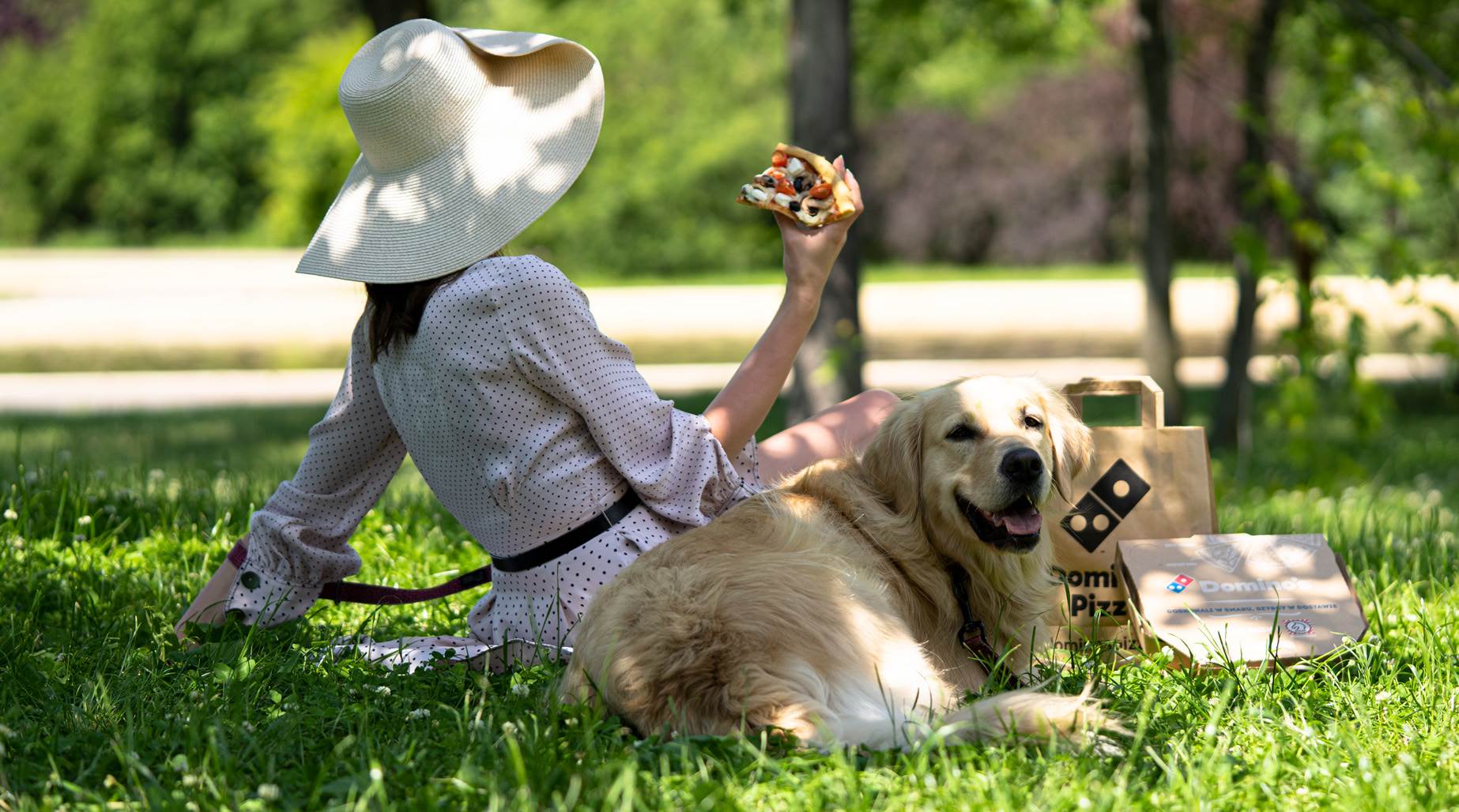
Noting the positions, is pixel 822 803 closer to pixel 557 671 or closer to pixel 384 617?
pixel 557 671

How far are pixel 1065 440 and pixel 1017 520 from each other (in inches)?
13.0

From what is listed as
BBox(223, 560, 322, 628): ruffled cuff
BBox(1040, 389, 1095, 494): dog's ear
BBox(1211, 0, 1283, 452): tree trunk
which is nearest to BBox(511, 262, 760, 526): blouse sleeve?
BBox(1040, 389, 1095, 494): dog's ear

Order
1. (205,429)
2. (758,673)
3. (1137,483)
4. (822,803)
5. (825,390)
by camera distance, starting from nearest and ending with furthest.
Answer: (822,803)
(758,673)
(1137,483)
(825,390)
(205,429)

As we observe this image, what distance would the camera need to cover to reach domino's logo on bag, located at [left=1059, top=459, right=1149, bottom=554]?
3584 millimetres

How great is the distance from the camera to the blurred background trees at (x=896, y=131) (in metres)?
6.98

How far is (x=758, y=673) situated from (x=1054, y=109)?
A: 23795 millimetres

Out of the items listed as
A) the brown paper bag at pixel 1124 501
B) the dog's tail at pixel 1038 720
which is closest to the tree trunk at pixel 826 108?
the brown paper bag at pixel 1124 501

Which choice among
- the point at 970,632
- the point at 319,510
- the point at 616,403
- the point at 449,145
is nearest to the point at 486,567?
the point at 319,510

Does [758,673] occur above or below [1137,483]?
above

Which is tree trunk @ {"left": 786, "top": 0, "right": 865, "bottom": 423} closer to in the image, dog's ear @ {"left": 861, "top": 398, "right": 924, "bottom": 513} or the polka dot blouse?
dog's ear @ {"left": 861, "top": 398, "right": 924, "bottom": 513}

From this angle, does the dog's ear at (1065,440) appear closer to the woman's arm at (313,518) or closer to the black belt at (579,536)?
the black belt at (579,536)

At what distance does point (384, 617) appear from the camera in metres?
3.81

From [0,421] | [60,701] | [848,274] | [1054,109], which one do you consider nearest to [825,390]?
[848,274]

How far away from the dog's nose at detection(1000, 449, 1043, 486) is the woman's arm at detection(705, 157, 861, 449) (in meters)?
0.58
